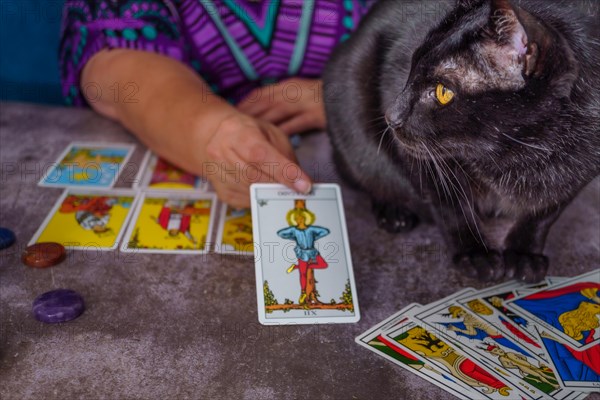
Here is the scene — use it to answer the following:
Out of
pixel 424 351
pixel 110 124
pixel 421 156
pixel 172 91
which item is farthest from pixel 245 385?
pixel 110 124

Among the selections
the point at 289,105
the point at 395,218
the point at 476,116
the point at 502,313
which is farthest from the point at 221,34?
the point at 502,313

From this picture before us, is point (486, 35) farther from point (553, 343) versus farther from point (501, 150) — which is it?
point (553, 343)

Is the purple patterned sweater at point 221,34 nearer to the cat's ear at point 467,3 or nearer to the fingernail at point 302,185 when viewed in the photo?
the fingernail at point 302,185

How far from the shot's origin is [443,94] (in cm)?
102

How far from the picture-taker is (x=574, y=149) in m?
1.11

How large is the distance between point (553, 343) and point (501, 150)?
359mm

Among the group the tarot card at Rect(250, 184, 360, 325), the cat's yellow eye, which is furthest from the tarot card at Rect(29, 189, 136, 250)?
the cat's yellow eye

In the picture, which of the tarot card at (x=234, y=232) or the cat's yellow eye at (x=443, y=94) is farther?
the tarot card at (x=234, y=232)

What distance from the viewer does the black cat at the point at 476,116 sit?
38.5 inches

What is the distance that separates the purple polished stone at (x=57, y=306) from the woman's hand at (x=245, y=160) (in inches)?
15.7

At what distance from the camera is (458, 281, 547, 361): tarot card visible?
114cm

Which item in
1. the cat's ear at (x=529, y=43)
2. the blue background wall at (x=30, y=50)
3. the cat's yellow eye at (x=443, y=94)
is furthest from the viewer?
the blue background wall at (x=30, y=50)

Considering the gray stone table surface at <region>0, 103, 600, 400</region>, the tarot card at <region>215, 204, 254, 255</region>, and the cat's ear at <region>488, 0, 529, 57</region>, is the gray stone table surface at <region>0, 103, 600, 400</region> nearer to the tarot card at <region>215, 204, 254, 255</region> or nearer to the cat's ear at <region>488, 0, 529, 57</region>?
the tarot card at <region>215, 204, 254, 255</region>

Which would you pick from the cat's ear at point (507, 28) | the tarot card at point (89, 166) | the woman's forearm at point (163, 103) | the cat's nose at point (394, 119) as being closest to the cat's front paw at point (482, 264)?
the cat's nose at point (394, 119)
